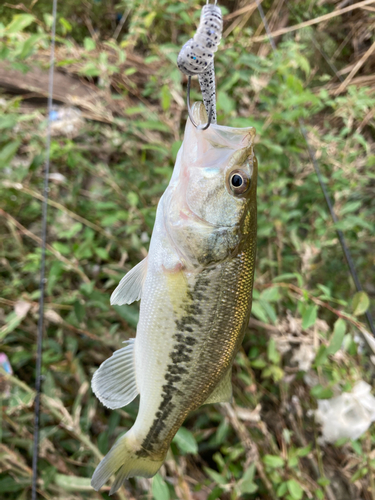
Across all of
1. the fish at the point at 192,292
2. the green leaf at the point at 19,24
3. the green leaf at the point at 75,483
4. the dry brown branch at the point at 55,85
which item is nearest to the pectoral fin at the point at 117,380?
the fish at the point at 192,292

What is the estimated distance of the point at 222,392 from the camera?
0.77 m

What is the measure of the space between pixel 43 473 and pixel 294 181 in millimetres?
1830

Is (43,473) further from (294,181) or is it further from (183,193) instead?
(294,181)

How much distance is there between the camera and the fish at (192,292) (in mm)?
696

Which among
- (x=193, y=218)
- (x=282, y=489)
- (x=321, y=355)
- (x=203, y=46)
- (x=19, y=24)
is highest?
(x=19, y=24)

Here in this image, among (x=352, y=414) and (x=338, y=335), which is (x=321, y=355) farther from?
(x=352, y=414)

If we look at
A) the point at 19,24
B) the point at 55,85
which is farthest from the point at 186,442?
the point at 55,85

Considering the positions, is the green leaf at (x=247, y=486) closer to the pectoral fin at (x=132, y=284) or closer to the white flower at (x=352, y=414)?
the white flower at (x=352, y=414)

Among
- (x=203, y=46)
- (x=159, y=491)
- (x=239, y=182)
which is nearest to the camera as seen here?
(x=203, y=46)

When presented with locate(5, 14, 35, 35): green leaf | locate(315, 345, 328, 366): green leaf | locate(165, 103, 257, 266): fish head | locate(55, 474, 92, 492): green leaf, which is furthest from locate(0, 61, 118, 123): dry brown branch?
locate(55, 474, 92, 492): green leaf

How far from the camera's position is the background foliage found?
1179 mm

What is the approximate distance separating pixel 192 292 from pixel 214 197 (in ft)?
0.75

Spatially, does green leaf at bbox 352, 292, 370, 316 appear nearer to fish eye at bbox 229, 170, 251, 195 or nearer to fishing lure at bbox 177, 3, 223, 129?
fish eye at bbox 229, 170, 251, 195

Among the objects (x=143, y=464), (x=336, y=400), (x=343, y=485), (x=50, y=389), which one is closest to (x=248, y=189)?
(x=143, y=464)
